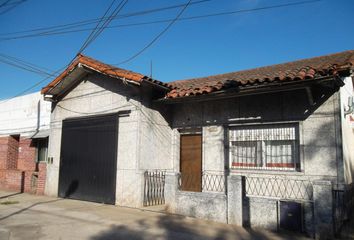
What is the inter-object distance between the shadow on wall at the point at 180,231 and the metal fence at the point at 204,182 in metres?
1.81

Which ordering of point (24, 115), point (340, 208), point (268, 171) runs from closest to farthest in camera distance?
point (340, 208) < point (268, 171) < point (24, 115)

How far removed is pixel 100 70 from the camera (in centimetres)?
1073

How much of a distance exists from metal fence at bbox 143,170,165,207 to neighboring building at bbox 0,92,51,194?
5.26 metres


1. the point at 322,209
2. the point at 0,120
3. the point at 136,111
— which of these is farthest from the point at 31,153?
the point at 322,209

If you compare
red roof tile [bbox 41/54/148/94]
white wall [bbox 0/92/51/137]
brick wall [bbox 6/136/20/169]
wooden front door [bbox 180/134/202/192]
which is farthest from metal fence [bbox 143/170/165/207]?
brick wall [bbox 6/136/20/169]

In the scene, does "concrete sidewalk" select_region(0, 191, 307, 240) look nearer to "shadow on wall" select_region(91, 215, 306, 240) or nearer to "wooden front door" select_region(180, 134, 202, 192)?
"shadow on wall" select_region(91, 215, 306, 240)

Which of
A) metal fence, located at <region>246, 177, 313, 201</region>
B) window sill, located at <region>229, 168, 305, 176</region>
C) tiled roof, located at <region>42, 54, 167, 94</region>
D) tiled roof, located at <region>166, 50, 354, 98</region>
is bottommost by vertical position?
metal fence, located at <region>246, 177, 313, 201</region>

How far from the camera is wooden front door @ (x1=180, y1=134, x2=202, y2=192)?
1031 centimetres

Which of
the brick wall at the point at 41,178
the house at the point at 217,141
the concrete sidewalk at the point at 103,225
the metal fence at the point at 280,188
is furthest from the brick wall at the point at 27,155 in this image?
the metal fence at the point at 280,188

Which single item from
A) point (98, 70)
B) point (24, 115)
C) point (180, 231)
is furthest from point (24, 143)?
point (180, 231)

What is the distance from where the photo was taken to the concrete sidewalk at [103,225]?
655 cm

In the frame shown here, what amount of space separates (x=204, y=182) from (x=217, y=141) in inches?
51.6

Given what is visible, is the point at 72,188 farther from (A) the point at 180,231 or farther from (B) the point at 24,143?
(A) the point at 180,231

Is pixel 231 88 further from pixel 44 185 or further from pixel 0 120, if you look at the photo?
pixel 0 120
